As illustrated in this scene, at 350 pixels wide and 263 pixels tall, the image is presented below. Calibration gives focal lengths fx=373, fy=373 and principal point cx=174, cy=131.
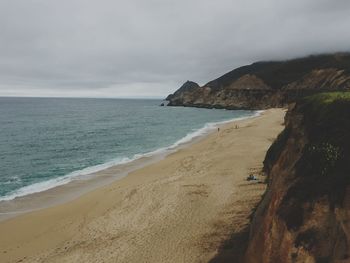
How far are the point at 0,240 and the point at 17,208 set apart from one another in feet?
17.5

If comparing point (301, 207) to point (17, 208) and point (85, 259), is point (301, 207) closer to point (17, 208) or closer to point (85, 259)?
point (85, 259)

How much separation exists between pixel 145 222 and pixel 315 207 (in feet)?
34.7

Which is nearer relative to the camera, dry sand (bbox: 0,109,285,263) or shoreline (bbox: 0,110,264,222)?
dry sand (bbox: 0,109,285,263)

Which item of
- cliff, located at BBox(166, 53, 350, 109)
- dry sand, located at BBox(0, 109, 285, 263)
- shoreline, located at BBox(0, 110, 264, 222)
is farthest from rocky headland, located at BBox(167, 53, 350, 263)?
cliff, located at BBox(166, 53, 350, 109)


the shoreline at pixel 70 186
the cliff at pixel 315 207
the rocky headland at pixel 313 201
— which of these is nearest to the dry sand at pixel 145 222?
the shoreline at pixel 70 186

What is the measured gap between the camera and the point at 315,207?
8977mm

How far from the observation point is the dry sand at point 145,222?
48.7ft

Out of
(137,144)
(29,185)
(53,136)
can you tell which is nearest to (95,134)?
(53,136)

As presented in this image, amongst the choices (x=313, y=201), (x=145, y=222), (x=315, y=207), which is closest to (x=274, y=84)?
(x=145, y=222)

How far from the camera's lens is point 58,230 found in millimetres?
18594

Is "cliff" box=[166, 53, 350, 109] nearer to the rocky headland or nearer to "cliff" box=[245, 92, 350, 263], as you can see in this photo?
the rocky headland

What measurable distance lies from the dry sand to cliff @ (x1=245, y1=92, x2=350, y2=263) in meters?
3.91

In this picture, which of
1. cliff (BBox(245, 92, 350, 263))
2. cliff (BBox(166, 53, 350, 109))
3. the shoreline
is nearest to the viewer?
cliff (BBox(245, 92, 350, 263))

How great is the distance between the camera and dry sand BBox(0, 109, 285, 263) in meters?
14.8
